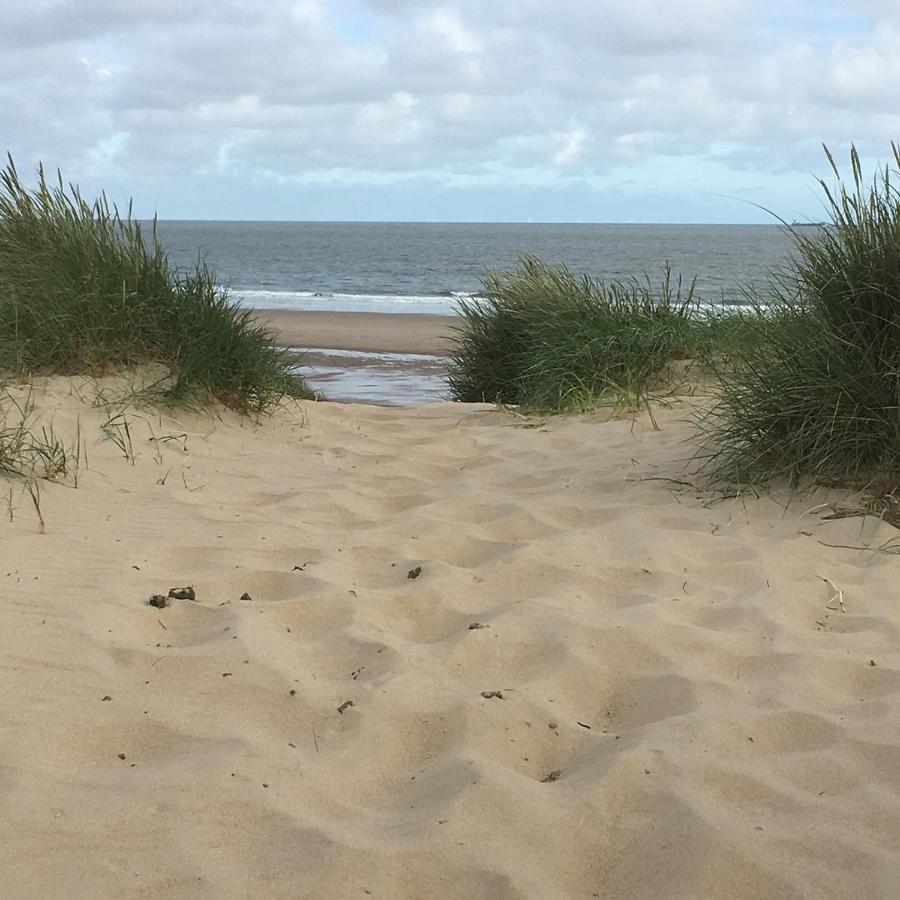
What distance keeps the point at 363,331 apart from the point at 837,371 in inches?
578

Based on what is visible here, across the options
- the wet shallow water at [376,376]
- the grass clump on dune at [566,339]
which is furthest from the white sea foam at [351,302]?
the grass clump on dune at [566,339]

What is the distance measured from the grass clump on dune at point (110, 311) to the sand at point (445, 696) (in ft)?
4.10

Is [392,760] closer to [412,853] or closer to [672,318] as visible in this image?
[412,853]

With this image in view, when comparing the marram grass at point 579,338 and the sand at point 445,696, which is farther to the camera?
the marram grass at point 579,338

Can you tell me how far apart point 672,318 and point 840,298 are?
9.66 ft

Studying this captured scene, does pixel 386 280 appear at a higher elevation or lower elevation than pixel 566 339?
higher

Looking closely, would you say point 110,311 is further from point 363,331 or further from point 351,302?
point 351,302

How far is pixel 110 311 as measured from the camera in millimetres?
5035

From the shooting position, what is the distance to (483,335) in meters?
7.38

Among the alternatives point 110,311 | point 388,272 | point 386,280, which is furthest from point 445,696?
point 388,272

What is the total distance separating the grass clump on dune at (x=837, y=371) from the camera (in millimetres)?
3465

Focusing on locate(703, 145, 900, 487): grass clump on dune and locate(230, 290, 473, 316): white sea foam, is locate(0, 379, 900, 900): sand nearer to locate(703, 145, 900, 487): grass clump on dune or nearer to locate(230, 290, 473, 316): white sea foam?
locate(703, 145, 900, 487): grass clump on dune

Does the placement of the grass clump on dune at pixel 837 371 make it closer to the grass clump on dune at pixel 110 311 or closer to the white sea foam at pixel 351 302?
the grass clump on dune at pixel 110 311

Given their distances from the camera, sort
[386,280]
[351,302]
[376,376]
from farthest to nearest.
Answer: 1. [386,280]
2. [351,302]
3. [376,376]
